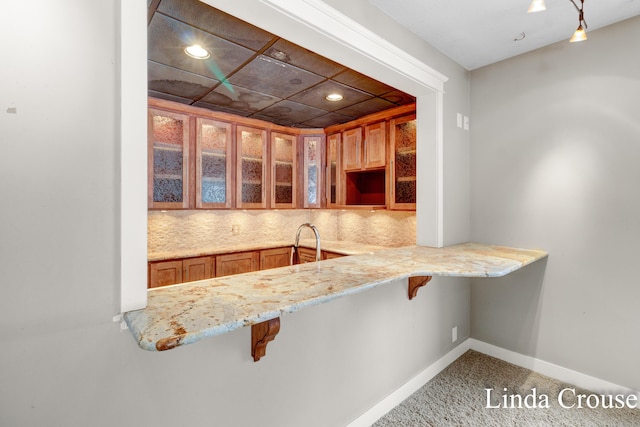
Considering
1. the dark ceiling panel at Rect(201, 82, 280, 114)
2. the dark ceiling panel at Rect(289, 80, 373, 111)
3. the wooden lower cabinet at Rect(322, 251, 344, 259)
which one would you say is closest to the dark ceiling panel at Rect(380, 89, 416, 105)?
the dark ceiling panel at Rect(289, 80, 373, 111)

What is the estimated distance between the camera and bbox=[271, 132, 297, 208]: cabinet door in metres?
3.89

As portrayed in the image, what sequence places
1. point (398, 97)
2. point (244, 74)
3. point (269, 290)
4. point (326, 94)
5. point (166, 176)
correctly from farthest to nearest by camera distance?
point (166, 176) → point (398, 97) → point (326, 94) → point (244, 74) → point (269, 290)

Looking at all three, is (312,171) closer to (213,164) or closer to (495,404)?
(213,164)

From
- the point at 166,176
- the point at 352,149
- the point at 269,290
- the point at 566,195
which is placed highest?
the point at 352,149

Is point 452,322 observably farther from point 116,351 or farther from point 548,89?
point 116,351

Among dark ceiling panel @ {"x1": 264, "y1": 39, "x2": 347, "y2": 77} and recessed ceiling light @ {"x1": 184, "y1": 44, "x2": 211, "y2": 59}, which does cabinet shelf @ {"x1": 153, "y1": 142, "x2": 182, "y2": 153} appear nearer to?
recessed ceiling light @ {"x1": 184, "y1": 44, "x2": 211, "y2": 59}

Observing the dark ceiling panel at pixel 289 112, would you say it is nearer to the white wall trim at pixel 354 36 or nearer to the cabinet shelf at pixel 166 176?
the cabinet shelf at pixel 166 176

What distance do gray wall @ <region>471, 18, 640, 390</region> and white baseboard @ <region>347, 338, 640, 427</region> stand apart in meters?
0.05

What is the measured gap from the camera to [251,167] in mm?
3713

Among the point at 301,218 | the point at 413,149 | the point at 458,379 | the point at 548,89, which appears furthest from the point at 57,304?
the point at 301,218

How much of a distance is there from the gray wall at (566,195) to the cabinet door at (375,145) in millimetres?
918

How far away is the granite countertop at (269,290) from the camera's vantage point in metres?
0.88

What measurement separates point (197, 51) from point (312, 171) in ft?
7.28
